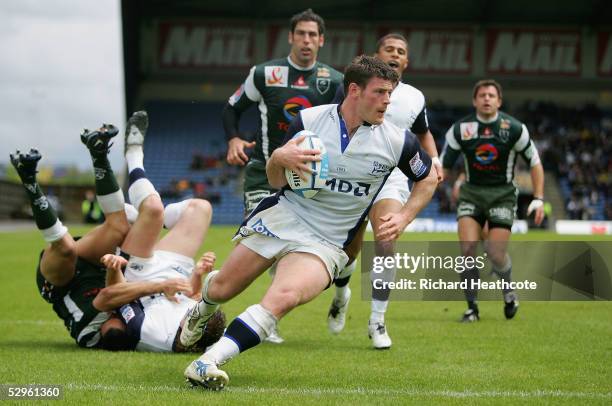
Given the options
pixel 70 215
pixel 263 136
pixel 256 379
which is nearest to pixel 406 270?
pixel 263 136

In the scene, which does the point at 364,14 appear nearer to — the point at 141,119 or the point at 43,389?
the point at 141,119

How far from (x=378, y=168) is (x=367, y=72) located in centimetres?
66

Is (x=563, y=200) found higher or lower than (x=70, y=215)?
higher

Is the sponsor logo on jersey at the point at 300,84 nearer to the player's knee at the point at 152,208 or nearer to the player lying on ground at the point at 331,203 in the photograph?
the player's knee at the point at 152,208

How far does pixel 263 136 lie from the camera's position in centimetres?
865

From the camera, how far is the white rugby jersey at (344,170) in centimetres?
595

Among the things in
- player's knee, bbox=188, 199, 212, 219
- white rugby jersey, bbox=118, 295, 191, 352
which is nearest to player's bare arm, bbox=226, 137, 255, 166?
player's knee, bbox=188, 199, 212, 219

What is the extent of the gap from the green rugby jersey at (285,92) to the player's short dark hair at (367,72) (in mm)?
2558

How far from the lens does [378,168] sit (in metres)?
6.01

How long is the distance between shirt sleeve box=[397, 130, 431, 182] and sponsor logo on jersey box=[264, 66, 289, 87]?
2651mm

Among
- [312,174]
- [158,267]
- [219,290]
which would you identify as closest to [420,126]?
[158,267]

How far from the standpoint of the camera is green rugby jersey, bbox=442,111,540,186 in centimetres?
1065

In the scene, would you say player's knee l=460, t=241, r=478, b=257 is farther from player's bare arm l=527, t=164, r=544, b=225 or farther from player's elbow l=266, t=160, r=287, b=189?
player's elbow l=266, t=160, r=287, b=189

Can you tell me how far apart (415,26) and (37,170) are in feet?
141
